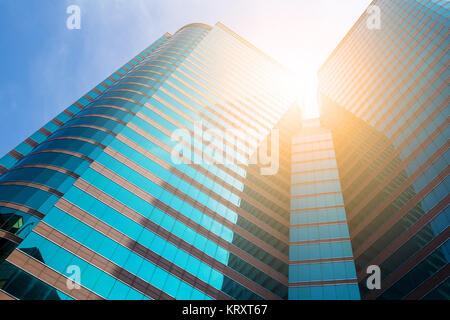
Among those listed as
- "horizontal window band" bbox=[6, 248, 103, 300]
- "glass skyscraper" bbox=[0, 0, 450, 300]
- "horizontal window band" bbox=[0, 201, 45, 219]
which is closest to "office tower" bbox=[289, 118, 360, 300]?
"glass skyscraper" bbox=[0, 0, 450, 300]

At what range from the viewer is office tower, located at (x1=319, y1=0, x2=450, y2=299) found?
31453mm

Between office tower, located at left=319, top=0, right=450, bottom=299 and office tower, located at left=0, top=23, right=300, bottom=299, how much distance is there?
1187cm

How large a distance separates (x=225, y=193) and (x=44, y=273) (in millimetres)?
22882

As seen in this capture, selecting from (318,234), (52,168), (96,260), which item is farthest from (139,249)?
(318,234)

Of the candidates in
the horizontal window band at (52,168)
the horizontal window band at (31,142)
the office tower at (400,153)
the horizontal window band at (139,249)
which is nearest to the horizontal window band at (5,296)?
the horizontal window band at (139,249)

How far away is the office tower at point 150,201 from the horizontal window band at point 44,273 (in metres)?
0.08

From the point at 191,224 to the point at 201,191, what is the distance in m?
5.53

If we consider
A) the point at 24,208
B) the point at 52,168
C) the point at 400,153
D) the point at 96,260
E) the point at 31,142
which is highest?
the point at 400,153

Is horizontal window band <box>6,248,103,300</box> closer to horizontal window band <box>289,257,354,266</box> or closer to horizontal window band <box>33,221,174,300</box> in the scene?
horizontal window band <box>33,221,174,300</box>

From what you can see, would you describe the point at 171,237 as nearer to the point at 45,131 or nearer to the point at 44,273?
the point at 44,273

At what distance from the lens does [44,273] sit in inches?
945

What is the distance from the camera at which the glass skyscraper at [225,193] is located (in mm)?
27422

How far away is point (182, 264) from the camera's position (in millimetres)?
30078
